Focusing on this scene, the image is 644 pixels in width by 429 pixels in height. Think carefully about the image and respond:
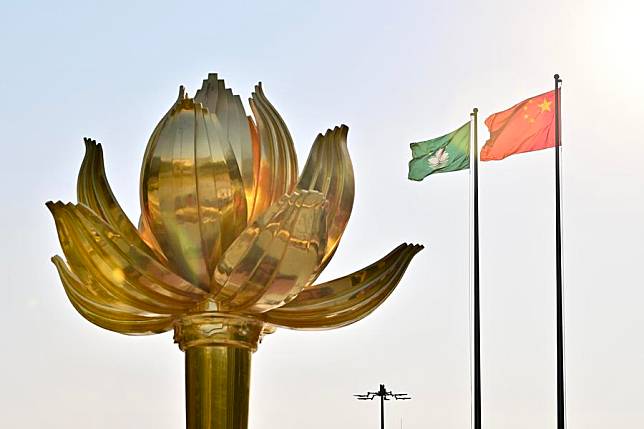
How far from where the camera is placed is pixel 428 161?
18812 millimetres

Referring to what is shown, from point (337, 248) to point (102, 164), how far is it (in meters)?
1.08

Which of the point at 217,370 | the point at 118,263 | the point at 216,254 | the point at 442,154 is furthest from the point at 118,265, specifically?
the point at 442,154

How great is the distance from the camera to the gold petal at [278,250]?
4.16 m

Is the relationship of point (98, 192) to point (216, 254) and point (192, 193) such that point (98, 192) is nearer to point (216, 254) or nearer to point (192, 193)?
point (192, 193)

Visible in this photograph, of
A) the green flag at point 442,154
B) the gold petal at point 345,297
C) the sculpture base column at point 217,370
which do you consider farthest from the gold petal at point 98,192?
the green flag at point 442,154

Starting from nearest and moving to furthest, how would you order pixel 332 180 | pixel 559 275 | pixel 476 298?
pixel 332 180 → pixel 559 275 → pixel 476 298

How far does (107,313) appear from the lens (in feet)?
15.5

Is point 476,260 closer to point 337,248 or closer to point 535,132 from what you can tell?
point 535,132

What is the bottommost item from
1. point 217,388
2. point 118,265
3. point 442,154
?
point 217,388

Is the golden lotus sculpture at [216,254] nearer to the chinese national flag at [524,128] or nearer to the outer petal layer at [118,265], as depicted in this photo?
the outer petal layer at [118,265]

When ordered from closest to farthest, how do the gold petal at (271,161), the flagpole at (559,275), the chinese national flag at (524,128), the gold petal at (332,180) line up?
the gold petal at (332,180)
the gold petal at (271,161)
the flagpole at (559,275)
the chinese national flag at (524,128)

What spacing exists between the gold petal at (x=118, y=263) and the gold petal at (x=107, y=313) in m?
0.20

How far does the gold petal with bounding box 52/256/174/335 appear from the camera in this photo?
4.64 metres

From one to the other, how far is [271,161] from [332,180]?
1.08ft
